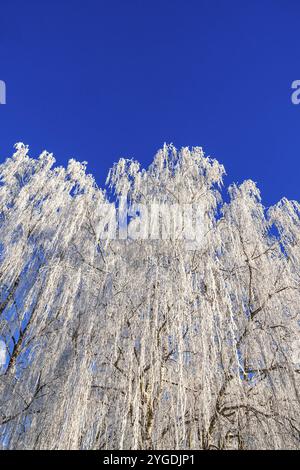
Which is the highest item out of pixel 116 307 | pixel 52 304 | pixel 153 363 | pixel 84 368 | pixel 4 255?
pixel 4 255

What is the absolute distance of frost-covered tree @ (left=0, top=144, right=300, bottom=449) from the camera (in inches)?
109

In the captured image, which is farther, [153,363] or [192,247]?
[192,247]

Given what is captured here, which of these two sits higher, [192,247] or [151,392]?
[192,247]

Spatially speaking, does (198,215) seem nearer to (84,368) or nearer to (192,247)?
(192,247)

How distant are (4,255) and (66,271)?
1461 mm

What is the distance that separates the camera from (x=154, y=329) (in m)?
3.01

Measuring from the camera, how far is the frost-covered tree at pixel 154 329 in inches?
109

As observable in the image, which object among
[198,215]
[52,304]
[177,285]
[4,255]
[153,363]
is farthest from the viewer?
[4,255]

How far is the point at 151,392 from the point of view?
3010mm

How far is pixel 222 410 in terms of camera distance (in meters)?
3.25

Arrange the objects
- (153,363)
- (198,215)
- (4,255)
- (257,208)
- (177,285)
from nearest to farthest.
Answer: (153,363), (177,285), (198,215), (4,255), (257,208)

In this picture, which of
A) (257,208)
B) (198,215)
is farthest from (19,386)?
(257,208)
